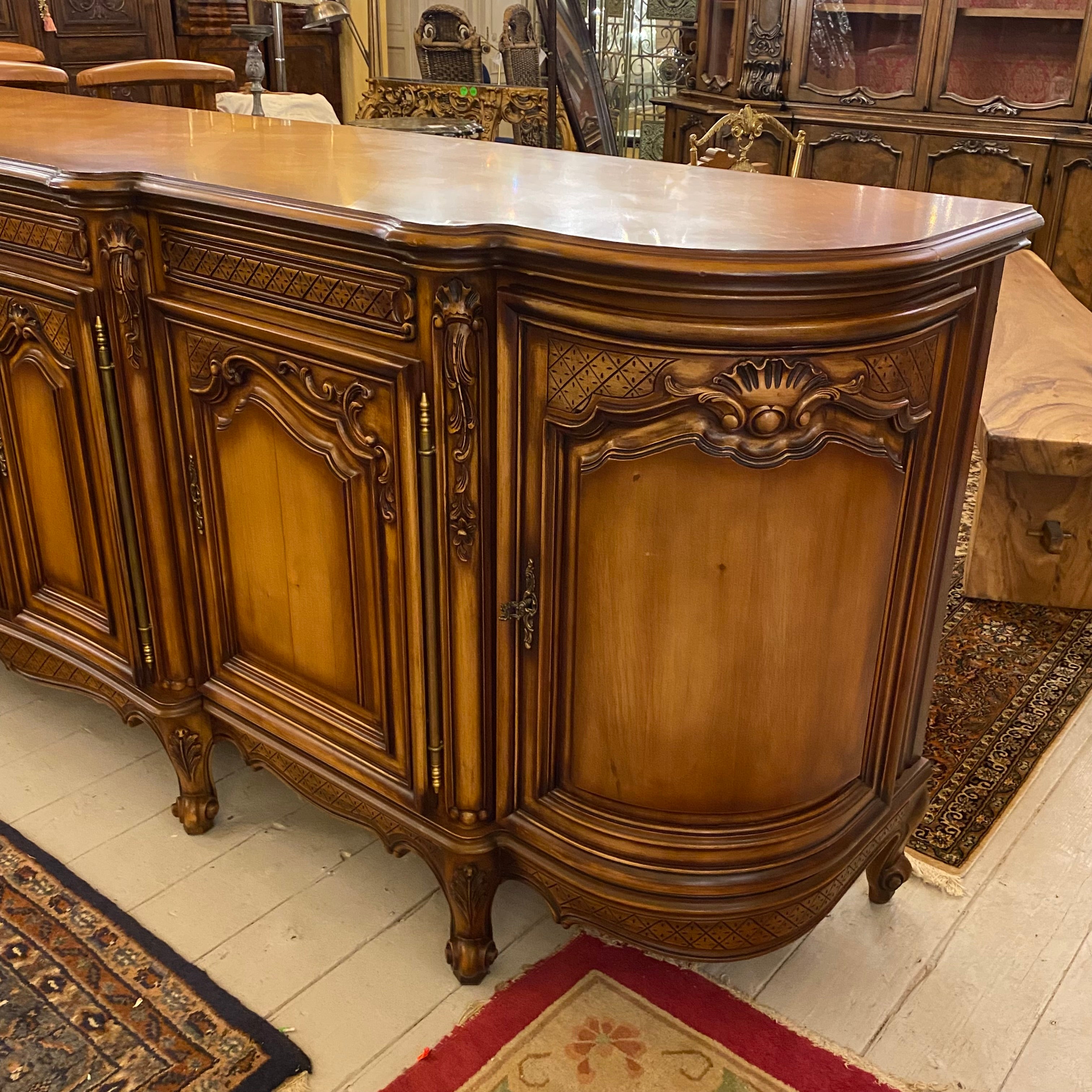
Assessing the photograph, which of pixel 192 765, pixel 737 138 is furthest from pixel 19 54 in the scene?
pixel 192 765

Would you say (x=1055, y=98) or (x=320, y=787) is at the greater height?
(x=1055, y=98)

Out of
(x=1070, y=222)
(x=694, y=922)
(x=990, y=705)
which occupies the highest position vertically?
(x=1070, y=222)

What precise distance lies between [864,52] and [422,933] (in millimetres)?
4231

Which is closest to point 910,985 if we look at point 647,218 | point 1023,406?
point 647,218

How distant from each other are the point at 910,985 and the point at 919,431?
0.78m

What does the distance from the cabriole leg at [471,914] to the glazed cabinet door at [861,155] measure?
3.86 metres

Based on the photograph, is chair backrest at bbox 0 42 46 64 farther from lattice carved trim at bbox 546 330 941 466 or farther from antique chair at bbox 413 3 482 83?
lattice carved trim at bbox 546 330 941 466

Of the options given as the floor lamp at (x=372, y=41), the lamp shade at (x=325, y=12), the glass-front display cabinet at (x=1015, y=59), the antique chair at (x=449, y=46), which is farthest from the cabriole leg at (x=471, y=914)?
the floor lamp at (x=372, y=41)

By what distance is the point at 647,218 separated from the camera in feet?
3.87

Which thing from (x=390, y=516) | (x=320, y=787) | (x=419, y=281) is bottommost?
(x=320, y=787)

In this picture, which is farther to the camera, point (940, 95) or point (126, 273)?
point (940, 95)

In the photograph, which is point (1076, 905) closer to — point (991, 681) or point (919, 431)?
point (991, 681)

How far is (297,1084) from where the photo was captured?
1326 millimetres

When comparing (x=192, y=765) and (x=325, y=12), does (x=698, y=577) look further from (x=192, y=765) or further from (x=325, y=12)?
(x=325, y=12)
